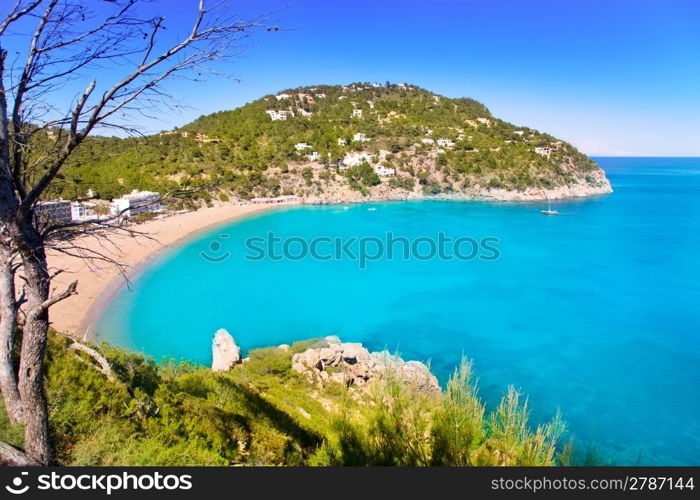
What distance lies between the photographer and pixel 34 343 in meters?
2.40

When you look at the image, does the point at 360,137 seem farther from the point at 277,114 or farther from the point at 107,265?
the point at 107,265

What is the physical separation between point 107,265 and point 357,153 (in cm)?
4293

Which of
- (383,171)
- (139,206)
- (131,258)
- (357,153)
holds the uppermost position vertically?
(357,153)

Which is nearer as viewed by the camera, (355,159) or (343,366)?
(343,366)

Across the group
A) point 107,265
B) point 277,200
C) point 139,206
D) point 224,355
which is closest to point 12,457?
point 139,206

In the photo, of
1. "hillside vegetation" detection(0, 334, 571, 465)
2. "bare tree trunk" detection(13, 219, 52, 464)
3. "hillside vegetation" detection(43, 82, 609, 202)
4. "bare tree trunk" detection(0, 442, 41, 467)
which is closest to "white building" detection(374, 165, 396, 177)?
"hillside vegetation" detection(43, 82, 609, 202)

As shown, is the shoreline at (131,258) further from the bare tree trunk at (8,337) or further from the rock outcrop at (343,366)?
the rock outcrop at (343,366)

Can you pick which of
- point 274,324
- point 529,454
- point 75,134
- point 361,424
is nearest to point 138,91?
point 75,134

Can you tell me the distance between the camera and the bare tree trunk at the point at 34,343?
7.45ft

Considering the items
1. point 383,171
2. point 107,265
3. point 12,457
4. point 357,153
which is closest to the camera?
point 12,457

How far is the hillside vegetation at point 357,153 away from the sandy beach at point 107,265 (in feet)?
16.4

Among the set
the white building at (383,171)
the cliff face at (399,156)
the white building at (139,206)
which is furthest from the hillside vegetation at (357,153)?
the white building at (139,206)

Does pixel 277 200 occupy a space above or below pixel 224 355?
above

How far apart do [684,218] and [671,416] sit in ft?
151
